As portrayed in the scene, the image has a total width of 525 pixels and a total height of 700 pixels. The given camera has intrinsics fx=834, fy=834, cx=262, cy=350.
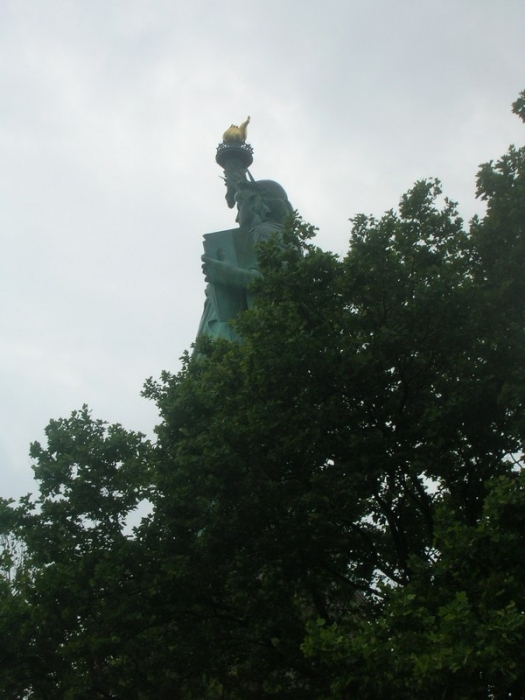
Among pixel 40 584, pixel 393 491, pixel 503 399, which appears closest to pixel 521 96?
pixel 503 399

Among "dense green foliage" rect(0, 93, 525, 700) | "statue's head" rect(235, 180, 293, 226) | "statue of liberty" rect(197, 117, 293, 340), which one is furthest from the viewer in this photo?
"statue's head" rect(235, 180, 293, 226)

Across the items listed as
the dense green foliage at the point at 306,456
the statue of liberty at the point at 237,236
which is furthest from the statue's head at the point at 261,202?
the dense green foliage at the point at 306,456

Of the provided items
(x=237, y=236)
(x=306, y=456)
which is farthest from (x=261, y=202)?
(x=306, y=456)

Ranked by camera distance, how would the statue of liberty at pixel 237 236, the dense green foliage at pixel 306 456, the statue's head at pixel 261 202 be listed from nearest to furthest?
the dense green foliage at pixel 306 456, the statue of liberty at pixel 237 236, the statue's head at pixel 261 202

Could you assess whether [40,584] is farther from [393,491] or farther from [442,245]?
[442,245]

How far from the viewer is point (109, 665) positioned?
39.4 feet

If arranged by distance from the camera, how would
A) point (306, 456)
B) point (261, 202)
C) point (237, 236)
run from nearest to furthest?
point (306, 456)
point (237, 236)
point (261, 202)

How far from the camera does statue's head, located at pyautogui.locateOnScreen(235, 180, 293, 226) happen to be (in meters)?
22.8

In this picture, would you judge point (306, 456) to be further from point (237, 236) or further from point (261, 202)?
point (261, 202)

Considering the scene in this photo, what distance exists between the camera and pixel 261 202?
2306 cm

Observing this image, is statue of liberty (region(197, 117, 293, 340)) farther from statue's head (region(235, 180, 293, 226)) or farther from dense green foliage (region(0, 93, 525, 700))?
dense green foliage (region(0, 93, 525, 700))

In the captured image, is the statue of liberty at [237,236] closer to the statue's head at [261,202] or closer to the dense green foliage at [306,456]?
the statue's head at [261,202]

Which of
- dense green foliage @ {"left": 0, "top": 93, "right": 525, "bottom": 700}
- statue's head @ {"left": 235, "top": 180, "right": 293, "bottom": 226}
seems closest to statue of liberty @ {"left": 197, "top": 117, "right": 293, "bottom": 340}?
statue's head @ {"left": 235, "top": 180, "right": 293, "bottom": 226}

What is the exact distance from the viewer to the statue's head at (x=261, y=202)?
22.8 m
